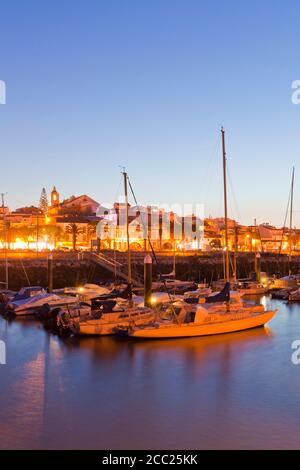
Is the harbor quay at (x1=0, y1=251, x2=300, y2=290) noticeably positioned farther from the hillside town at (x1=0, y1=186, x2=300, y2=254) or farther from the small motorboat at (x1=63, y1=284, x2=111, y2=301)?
the hillside town at (x1=0, y1=186, x2=300, y2=254)

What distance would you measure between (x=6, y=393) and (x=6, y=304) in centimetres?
1424

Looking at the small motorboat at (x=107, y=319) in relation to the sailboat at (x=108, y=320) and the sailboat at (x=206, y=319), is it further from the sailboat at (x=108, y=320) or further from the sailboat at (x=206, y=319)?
the sailboat at (x=206, y=319)

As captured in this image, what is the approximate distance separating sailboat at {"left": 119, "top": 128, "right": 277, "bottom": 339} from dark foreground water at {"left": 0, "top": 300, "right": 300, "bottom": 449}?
0.41 metres

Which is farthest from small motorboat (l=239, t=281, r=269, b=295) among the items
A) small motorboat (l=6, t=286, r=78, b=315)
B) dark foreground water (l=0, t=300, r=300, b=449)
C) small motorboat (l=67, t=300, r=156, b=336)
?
Answer: small motorboat (l=67, t=300, r=156, b=336)

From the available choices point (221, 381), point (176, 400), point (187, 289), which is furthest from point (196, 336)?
point (187, 289)

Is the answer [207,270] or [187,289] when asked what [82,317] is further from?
[207,270]

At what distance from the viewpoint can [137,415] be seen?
13406 millimetres

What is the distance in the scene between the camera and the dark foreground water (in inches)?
471

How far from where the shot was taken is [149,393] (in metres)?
15.3

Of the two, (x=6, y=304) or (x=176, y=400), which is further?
(x=6, y=304)

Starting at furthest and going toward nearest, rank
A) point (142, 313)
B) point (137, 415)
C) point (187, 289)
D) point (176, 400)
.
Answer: point (187, 289) < point (142, 313) < point (176, 400) < point (137, 415)

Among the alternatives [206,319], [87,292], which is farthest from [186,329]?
[87,292]

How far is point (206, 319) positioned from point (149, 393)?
22.1ft

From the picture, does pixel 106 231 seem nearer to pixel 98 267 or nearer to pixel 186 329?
pixel 98 267
